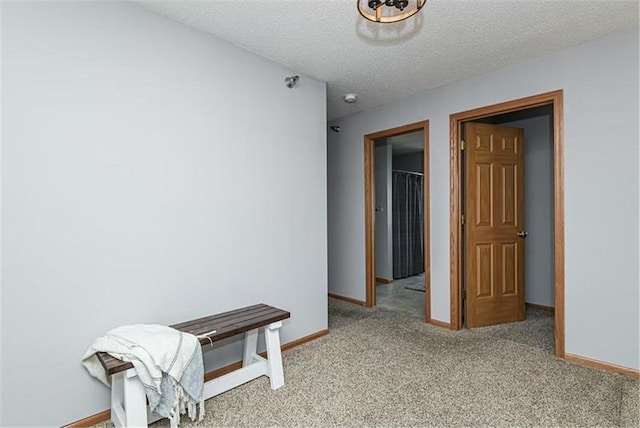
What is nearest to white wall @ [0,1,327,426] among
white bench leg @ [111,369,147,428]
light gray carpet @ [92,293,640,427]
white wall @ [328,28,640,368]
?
white bench leg @ [111,369,147,428]

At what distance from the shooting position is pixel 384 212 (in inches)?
223

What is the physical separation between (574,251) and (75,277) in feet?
10.7

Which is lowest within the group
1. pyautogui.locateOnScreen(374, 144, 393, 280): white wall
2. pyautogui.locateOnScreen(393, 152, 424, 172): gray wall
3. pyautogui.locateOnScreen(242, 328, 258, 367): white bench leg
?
pyautogui.locateOnScreen(242, 328, 258, 367): white bench leg

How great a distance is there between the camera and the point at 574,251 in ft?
8.54

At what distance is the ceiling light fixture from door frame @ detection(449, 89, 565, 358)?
4.75 ft

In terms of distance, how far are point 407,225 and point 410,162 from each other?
4.60 feet

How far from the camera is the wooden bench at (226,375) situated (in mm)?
1673

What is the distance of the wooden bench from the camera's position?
65.9 inches

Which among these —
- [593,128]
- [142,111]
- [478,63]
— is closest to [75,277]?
[142,111]

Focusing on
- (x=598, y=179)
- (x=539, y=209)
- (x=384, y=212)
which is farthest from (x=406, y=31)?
(x=384, y=212)

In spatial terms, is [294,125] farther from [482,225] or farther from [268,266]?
[482,225]

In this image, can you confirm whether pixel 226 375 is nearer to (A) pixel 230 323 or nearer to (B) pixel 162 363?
(A) pixel 230 323

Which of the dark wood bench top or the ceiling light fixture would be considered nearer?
the ceiling light fixture

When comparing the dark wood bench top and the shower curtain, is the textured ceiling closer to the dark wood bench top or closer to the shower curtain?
the dark wood bench top
